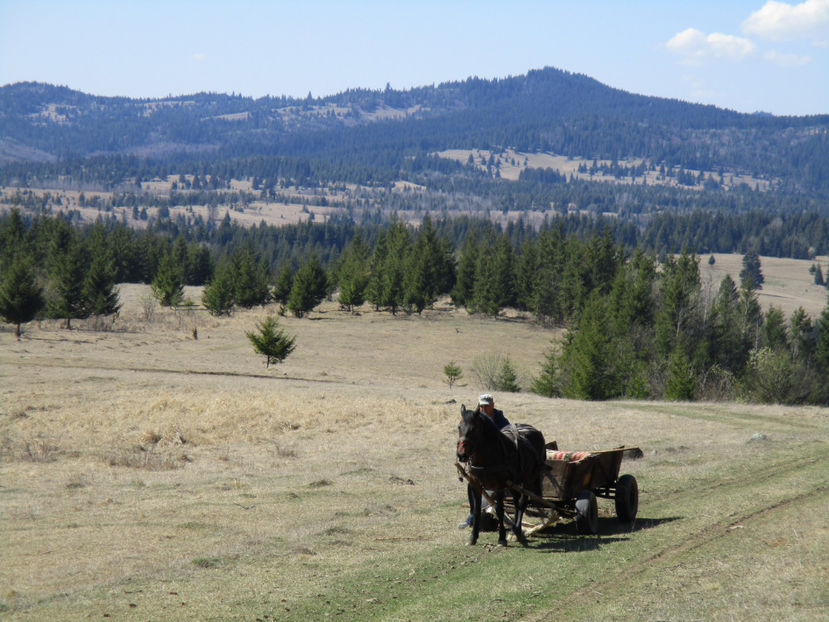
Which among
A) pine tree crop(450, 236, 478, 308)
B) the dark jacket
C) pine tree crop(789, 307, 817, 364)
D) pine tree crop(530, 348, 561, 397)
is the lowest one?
pine tree crop(530, 348, 561, 397)

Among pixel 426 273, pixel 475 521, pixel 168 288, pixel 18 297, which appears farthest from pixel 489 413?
pixel 426 273

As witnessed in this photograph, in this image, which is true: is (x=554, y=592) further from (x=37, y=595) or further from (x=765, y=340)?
(x=765, y=340)

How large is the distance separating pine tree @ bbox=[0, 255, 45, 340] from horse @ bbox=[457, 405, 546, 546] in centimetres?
6062

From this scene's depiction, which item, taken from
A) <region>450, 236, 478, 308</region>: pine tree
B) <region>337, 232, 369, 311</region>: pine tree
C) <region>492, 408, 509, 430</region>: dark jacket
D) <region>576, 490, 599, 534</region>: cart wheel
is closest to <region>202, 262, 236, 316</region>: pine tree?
<region>337, 232, 369, 311</region>: pine tree

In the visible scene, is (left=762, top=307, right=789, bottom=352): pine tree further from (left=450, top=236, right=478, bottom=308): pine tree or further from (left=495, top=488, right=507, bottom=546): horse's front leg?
(left=495, top=488, right=507, bottom=546): horse's front leg

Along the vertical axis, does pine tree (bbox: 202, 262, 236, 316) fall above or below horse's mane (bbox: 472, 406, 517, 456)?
below

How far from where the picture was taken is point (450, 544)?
47.4ft

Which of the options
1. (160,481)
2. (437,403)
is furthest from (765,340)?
(160,481)

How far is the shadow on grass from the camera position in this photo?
14.0 meters

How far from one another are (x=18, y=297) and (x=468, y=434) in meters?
63.2

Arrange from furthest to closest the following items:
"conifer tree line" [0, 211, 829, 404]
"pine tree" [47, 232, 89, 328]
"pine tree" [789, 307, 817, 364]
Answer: "pine tree" [789, 307, 817, 364] < "pine tree" [47, 232, 89, 328] < "conifer tree line" [0, 211, 829, 404]

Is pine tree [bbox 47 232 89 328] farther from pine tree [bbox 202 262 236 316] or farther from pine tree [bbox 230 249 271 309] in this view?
pine tree [bbox 230 249 271 309]

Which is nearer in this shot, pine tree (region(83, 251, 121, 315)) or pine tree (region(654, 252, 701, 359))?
pine tree (region(654, 252, 701, 359))

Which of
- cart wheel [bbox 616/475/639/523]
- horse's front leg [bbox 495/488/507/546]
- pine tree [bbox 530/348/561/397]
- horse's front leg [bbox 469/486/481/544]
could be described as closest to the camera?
horse's front leg [bbox 495/488/507/546]
